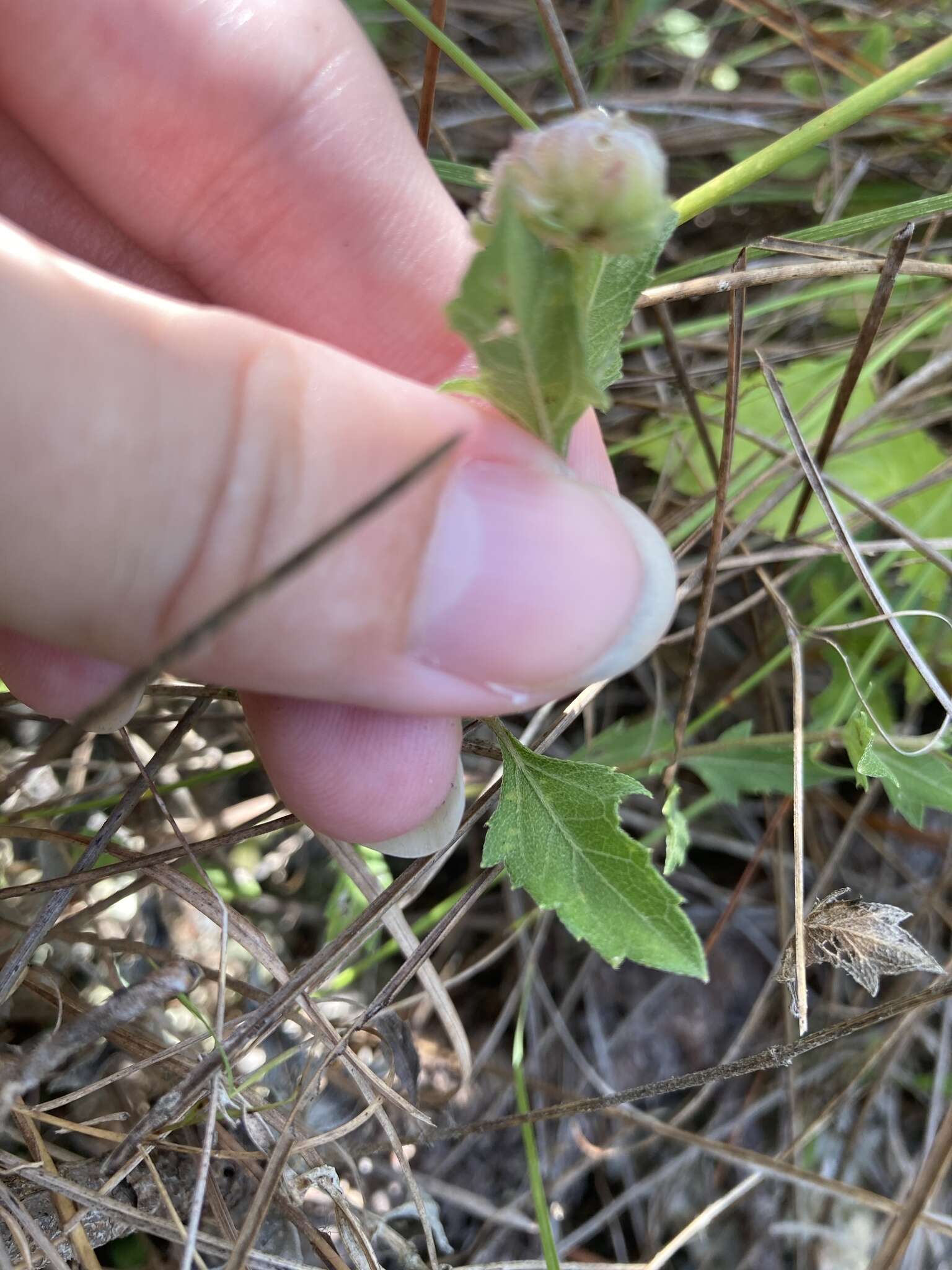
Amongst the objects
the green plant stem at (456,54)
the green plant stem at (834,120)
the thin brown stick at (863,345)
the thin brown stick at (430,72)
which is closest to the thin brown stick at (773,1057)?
the thin brown stick at (863,345)

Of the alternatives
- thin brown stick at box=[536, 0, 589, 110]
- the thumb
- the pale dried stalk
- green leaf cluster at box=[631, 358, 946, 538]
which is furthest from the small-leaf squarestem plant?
green leaf cluster at box=[631, 358, 946, 538]

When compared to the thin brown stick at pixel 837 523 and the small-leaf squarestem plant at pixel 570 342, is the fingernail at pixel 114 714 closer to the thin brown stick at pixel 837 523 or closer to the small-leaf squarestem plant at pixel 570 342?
the small-leaf squarestem plant at pixel 570 342

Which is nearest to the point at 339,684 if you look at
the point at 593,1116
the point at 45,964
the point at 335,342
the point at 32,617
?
the point at 32,617

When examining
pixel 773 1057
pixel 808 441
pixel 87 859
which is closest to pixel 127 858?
pixel 87 859

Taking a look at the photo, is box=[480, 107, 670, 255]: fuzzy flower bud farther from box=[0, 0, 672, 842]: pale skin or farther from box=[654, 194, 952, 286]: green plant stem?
box=[654, 194, 952, 286]: green plant stem

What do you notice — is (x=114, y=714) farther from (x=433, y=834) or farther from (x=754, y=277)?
(x=754, y=277)

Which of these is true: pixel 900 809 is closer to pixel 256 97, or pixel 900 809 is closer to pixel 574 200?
pixel 574 200
